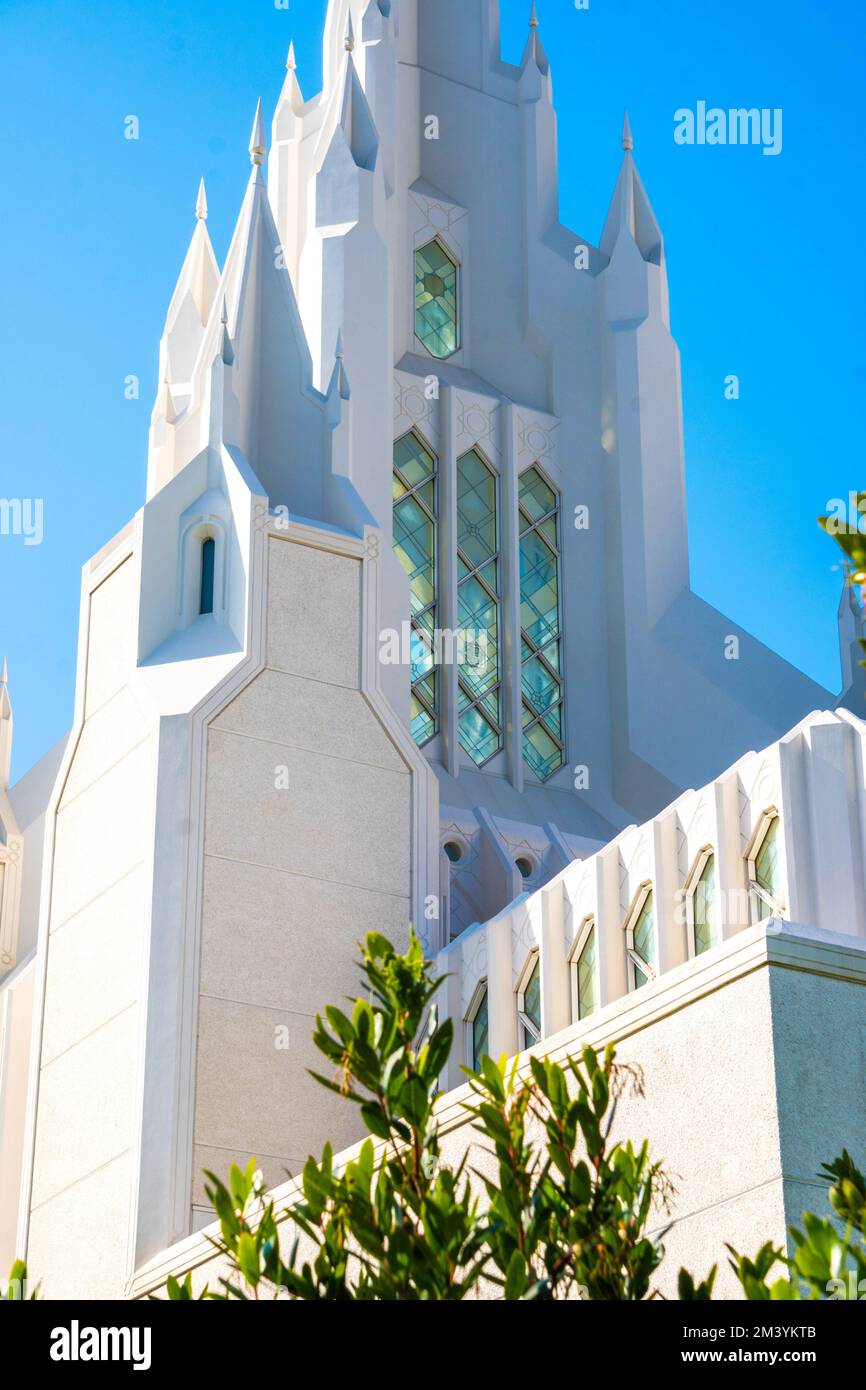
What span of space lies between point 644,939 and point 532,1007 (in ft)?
4.17

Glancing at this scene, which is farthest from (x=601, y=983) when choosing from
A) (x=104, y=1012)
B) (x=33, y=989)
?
(x=33, y=989)

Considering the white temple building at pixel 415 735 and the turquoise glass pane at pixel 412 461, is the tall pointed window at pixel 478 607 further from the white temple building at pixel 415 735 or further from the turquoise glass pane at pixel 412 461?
the turquoise glass pane at pixel 412 461

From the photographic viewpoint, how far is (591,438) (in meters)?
24.2

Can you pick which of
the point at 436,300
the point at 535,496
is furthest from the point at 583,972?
the point at 436,300

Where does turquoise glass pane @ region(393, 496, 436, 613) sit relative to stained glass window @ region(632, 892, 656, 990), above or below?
above

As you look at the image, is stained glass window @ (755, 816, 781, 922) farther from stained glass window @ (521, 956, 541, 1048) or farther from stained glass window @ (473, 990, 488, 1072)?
stained glass window @ (473, 990, 488, 1072)

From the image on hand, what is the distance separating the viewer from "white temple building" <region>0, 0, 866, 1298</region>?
510 inches

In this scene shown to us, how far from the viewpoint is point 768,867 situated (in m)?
13.5

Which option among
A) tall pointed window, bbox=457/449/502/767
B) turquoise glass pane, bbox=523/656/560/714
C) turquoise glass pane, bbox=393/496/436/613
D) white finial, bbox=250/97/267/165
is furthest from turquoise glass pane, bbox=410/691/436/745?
white finial, bbox=250/97/267/165

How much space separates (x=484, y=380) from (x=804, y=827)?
12.5 metres

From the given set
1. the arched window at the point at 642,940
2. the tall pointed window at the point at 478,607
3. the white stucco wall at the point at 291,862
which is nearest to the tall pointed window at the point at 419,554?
the tall pointed window at the point at 478,607

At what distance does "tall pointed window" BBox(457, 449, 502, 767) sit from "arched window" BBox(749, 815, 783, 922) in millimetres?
8506

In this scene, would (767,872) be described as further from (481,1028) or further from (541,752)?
(541,752)
